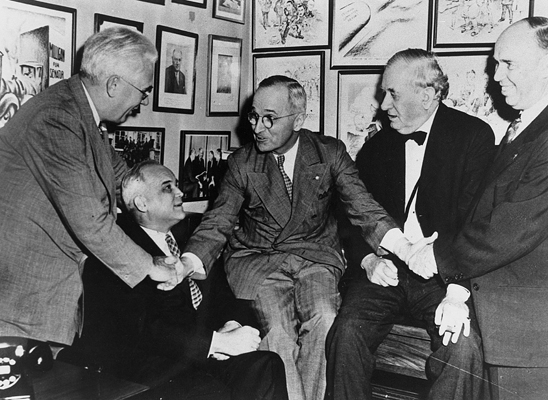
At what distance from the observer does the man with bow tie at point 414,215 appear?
288cm

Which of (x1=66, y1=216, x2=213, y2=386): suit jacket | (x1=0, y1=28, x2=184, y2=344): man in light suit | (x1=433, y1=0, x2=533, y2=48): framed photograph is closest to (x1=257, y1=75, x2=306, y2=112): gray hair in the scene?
(x1=0, y1=28, x2=184, y2=344): man in light suit

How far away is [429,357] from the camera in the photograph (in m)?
2.99

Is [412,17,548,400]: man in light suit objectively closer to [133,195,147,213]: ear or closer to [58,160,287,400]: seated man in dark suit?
[58,160,287,400]: seated man in dark suit

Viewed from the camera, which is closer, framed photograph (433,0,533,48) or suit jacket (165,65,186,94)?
framed photograph (433,0,533,48)

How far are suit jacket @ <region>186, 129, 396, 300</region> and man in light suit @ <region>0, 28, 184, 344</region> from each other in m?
0.76

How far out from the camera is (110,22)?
3.44 m

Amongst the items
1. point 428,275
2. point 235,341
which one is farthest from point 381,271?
point 235,341

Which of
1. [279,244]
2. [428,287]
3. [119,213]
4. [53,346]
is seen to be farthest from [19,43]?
[428,287]

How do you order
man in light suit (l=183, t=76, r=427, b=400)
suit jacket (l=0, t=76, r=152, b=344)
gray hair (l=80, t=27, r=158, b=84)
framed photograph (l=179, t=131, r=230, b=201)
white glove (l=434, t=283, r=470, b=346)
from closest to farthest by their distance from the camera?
suit jacket (l=0, t=76, r=152, b=344), gray hair (l=80, t=27, r=158, b=84), white glove (l=434, t=283, r=470, b=346), man in light suit (l=183, t=76, r=427, b=400), framed photograph (l=179, t=131, r=230, b=201)

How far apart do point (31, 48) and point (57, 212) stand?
1.00 meters

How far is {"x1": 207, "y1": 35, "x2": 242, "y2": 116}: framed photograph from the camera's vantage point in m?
4.29

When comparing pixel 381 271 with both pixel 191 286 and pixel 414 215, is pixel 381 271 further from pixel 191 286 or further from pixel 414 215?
pixel 191 286

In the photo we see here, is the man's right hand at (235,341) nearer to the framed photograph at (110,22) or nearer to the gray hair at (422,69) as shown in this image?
the gray hair at (422,69)

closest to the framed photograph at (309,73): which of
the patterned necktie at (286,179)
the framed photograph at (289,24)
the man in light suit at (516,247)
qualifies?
the framed photograph at (289,24)
